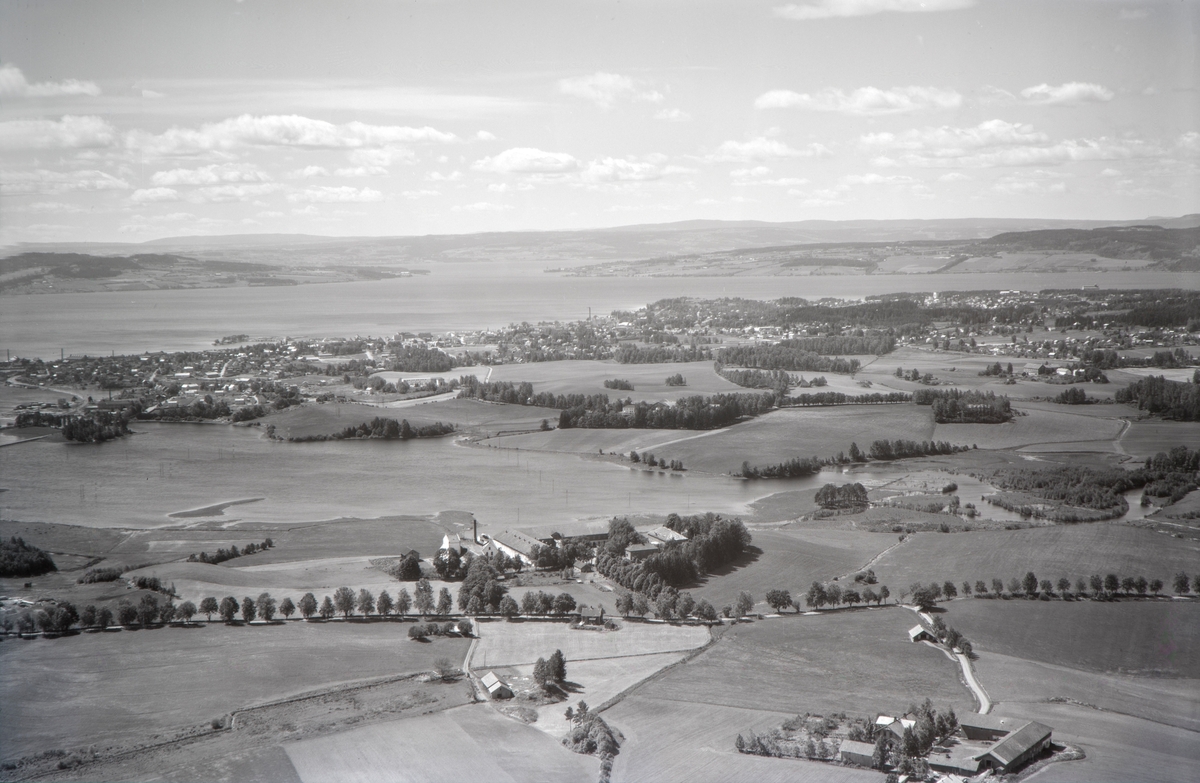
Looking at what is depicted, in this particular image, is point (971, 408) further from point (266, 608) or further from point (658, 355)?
point (266, 608)

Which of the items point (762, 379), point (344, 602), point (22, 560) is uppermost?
point (762, 379)

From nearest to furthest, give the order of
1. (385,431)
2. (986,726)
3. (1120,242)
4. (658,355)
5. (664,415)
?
1. (986,726)
2. (385,431)
3. (664,415)
4. (658,355)
5. (1120,242)

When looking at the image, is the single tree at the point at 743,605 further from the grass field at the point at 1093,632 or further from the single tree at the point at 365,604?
the single tree at the point at 365,604

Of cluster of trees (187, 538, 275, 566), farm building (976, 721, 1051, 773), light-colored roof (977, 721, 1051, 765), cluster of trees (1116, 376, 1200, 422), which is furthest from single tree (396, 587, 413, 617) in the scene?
cluster of trees (1116, 376, 1200, 422)

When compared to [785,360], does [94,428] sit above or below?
below

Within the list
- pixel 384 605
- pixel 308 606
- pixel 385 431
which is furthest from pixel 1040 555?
pixel 385 431

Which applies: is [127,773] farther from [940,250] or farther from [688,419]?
[940,250]

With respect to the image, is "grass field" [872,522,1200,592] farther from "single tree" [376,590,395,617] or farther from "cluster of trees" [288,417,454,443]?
"cluster of trees" [288,417,454,443]
